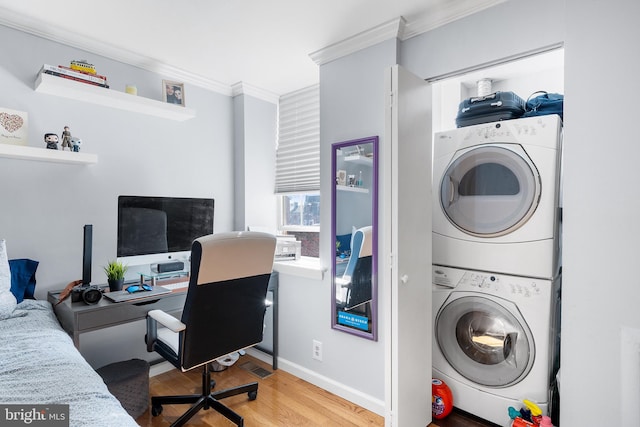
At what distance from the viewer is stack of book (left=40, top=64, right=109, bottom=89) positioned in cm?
197

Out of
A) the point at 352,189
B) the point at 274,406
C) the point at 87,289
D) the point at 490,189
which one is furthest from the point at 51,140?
the point at 490,189

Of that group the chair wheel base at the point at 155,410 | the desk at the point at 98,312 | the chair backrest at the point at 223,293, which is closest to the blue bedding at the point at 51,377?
the desk at the point at 98,312

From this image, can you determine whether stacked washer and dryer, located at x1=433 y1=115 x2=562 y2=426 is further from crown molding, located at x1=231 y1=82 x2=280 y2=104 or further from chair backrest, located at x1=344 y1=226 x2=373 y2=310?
crown molding, located at x1=231 y1=82 x2=280 y2=104

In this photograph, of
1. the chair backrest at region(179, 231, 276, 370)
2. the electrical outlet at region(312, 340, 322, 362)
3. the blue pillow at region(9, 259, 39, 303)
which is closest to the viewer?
the chair backrest at region(179, 231, 276, 370)

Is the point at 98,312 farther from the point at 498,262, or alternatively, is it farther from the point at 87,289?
the point at 498,262

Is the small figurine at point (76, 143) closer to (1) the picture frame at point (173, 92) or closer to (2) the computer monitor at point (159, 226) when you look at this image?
(2) the computer monitor at point (159, 226)

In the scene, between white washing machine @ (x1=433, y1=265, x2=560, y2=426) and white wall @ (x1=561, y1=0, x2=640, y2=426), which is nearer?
white wall @ (x1=561, y1=0, x2=640, y2=426)

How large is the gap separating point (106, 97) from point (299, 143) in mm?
1489

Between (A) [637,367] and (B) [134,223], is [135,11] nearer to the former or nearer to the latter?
(B) [134,223]

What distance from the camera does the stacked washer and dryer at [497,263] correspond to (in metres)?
1.77

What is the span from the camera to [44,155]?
196 centimetres

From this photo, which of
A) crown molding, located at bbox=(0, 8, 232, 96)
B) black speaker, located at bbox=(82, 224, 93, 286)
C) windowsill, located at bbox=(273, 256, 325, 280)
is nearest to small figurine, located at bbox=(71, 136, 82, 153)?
Answer: black speaker, located at bbox=(82, 224, 93, 286)

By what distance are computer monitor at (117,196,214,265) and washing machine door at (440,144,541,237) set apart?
176 cm

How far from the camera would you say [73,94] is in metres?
2.15
